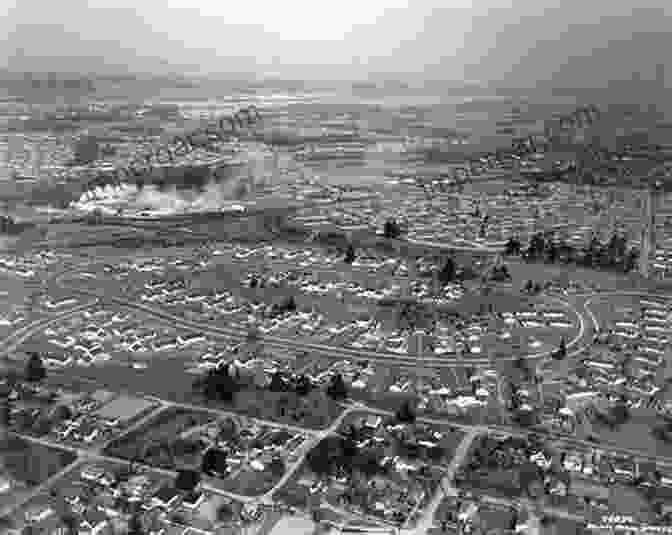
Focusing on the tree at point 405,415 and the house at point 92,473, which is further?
the tree at point 405,415

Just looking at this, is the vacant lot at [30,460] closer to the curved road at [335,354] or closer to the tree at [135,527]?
the curved road at [335,354]

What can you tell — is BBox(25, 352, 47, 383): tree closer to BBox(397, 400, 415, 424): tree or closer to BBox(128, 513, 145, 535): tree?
BBox(128, 513, 145, 535): tree

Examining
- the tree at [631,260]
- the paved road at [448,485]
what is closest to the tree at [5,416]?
the paved road at [448,485]

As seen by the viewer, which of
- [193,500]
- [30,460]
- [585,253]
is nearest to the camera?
[193,500]

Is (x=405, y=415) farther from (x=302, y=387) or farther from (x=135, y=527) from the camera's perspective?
(x=135, y=527)

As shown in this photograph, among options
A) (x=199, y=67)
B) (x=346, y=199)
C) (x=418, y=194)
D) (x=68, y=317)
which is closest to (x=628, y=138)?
(x=418, y=194)

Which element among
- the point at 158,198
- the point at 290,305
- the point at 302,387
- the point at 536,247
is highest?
Result: the point at 158,198

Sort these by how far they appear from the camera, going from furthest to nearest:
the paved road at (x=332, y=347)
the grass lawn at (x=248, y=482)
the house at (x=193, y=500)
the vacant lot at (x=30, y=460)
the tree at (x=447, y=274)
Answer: the tree at (x=447, y=274) < the paved road at (x=332, y=347) < the vacant lot at (x=30, y=460) < the grass lawn at (x=248, y=482) < the house at (x=193, y=500)

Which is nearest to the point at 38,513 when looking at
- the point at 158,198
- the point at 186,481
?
the point at 186,481
